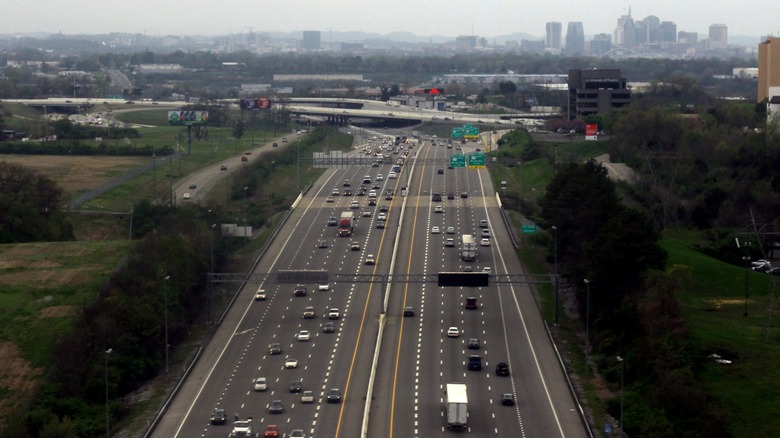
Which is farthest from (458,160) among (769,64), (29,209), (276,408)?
(276,408)

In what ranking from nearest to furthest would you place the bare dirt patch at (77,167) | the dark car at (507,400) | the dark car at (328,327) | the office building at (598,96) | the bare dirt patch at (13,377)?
the dark car at (507,400), the bare dirt patch at (13,377), the dark car at (328,327), the bare dirt patch at (77,167), the office building at (598,96)

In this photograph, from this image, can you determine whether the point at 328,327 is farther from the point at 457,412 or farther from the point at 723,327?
the point at 723,327

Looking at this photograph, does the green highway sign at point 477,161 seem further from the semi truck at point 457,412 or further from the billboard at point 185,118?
the semi truck at point 457,412

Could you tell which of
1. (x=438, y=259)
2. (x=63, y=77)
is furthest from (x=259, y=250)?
(x=63, y=77)

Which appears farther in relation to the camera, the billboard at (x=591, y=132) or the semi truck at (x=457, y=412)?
the billboard at (x=591, y=132)

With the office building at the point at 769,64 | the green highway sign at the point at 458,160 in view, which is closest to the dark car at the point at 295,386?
the green highway sign at the point at 458,160

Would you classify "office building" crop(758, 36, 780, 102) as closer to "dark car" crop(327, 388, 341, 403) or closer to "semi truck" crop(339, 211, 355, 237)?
"semi truck" crop(339, 211, 355, 237)

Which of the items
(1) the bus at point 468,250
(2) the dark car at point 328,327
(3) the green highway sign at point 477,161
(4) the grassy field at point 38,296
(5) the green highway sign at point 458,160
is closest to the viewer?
(4) the grassy field at point 38,296
